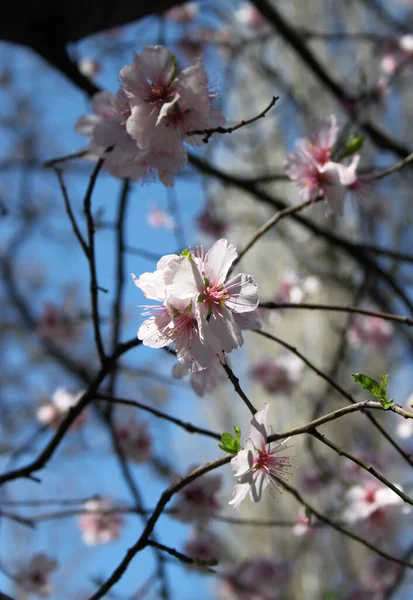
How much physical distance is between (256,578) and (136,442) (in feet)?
2.51

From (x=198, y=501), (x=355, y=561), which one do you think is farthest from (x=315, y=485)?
(x=355, y=561)

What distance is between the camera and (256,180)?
1663mm

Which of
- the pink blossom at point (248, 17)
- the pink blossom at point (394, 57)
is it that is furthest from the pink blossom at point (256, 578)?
the pink blossom at point (248, 17)

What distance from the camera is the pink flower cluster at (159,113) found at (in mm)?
834

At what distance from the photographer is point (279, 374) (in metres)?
2.79

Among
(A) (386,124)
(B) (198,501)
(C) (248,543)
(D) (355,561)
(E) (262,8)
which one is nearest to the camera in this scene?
(B) (198,501)

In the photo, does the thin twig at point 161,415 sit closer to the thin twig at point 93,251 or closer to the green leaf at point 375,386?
the thin twig at point 93,251

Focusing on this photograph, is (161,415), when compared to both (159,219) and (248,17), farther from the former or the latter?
(248,17)

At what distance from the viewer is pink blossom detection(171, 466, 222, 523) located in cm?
142

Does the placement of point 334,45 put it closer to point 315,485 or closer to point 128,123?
point 315,485

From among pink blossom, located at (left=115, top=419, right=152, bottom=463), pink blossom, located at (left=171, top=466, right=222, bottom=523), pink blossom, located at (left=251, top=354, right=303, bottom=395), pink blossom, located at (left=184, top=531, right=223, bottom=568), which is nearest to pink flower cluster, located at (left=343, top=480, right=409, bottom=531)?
pink blossom, located at (left=171, top=466, right=222, bottom=523)

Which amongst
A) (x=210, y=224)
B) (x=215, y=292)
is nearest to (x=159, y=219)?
(x=210, y=224)

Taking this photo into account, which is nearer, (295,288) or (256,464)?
(256,464)

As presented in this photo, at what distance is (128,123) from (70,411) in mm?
559
